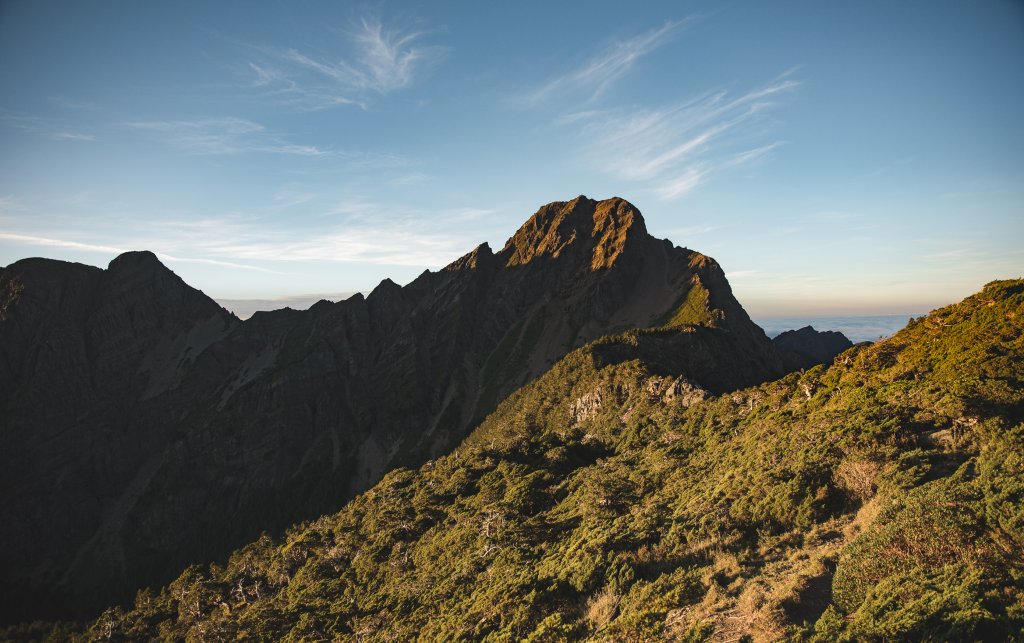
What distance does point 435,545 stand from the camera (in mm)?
67750

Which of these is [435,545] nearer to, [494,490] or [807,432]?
[494,490]

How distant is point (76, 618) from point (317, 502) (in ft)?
248

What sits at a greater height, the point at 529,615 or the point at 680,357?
the point at 680,357

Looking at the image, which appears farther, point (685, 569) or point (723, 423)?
point (723, 423)

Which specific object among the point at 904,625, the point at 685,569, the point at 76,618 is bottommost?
the point at 76,618

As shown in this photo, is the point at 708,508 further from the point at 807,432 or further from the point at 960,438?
the point at 960,438

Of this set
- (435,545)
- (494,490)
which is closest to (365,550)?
(435,545)

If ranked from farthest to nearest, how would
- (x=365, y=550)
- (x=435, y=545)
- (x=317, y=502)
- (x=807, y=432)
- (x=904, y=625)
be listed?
(x=317, y=502)
(x=365, y=550)
(x=435, y=545)
(x=807, y=432)
(x=904, y=625)

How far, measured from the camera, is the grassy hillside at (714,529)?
74.6ft

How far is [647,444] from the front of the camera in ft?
265

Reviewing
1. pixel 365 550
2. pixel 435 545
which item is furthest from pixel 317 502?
pixel 435 545

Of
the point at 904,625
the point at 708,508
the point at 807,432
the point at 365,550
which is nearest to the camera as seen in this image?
the point at 904,625

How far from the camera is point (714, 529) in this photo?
35281 millimetres

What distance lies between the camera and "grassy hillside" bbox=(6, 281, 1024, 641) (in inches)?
895
